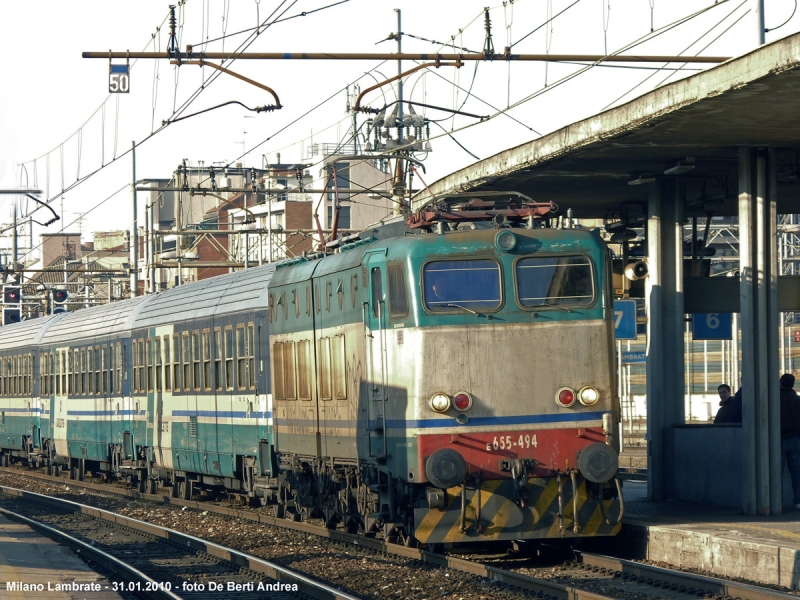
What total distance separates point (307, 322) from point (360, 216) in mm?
69580

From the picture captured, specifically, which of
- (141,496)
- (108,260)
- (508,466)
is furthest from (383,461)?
(108,260)

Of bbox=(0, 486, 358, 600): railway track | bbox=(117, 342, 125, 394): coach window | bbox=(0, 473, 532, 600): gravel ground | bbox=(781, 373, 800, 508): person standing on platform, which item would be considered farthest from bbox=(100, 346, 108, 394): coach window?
bbox=(781, 373, 800, 508): person standing on platform

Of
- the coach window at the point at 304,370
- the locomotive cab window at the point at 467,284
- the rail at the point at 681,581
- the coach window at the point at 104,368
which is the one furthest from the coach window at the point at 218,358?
the rail at the point at 681,581

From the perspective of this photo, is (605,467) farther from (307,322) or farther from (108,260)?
(108,260)

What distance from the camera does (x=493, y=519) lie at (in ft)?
43.2

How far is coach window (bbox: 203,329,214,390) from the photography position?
21828 mm

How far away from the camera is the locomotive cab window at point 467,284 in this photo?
13516mm

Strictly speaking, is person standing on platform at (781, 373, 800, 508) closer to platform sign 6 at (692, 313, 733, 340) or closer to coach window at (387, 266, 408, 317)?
platform sign 6 at (692, 313, 733, 340)

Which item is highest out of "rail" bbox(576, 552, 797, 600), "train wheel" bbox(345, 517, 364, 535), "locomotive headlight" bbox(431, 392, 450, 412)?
"locomotive headlight" bbox(431, 392, 450, 412)

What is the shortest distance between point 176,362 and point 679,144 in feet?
37.5

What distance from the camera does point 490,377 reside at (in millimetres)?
13445

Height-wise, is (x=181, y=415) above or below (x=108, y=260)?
below

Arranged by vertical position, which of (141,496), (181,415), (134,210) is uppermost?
(134,210)

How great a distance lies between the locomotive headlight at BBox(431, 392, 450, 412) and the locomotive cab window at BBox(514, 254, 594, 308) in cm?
133
